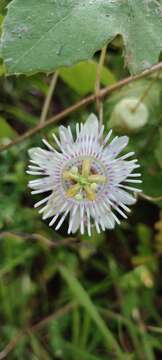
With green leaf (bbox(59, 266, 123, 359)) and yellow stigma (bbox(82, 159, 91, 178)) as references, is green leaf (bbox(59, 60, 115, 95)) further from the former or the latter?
green leaf (bbox(59, 266, 123, 359))

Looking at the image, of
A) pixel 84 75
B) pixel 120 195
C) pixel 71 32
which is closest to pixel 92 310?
pixel 120 195

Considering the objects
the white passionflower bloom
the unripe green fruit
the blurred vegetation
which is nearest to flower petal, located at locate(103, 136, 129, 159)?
the white passionflower bloom

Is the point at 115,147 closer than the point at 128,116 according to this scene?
Yes

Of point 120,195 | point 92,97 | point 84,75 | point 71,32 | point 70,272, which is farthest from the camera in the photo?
point 70,272

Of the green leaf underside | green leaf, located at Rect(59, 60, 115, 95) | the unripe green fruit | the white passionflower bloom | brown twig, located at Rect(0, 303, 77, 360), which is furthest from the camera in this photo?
brown twig, located at Rect(0, 303, 77, 360)

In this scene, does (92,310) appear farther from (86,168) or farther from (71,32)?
(71,32)
